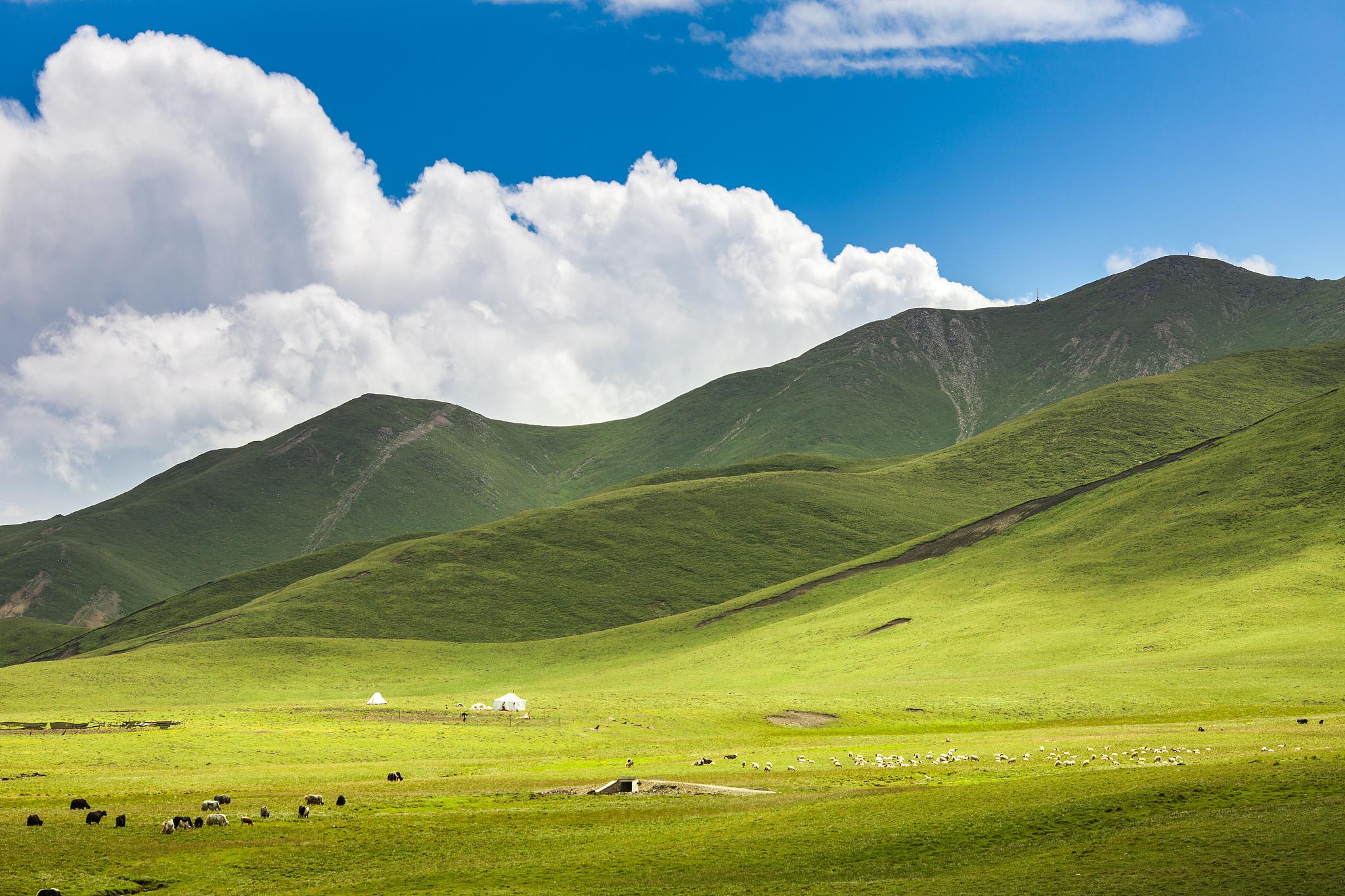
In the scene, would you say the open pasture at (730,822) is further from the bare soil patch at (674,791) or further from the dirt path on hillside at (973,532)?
the dirt path on hillside at (973,532)

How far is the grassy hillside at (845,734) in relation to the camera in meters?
28.7

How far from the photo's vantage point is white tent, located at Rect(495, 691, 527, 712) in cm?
9006

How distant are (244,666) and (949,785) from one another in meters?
125

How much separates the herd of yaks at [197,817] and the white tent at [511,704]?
48.4 meters

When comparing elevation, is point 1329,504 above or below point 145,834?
above

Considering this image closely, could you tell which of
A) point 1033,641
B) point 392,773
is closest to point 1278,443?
point 1033,641

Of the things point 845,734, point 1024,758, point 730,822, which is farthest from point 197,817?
point 845,734

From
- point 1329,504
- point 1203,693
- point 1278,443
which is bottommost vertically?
point 1203,693

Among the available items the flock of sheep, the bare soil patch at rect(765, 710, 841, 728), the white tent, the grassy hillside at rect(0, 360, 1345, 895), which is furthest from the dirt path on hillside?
the flock of sheep

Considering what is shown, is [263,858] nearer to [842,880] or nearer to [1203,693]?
[842,880]

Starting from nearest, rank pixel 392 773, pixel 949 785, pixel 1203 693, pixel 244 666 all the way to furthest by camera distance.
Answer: pixel 949 785 < pixel 392 773 < pixel 1203 693 < pixel 244 666

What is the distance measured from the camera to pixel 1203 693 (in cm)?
8131

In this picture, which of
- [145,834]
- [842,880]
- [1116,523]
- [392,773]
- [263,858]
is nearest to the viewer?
[842,880]

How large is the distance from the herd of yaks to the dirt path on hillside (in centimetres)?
13438
